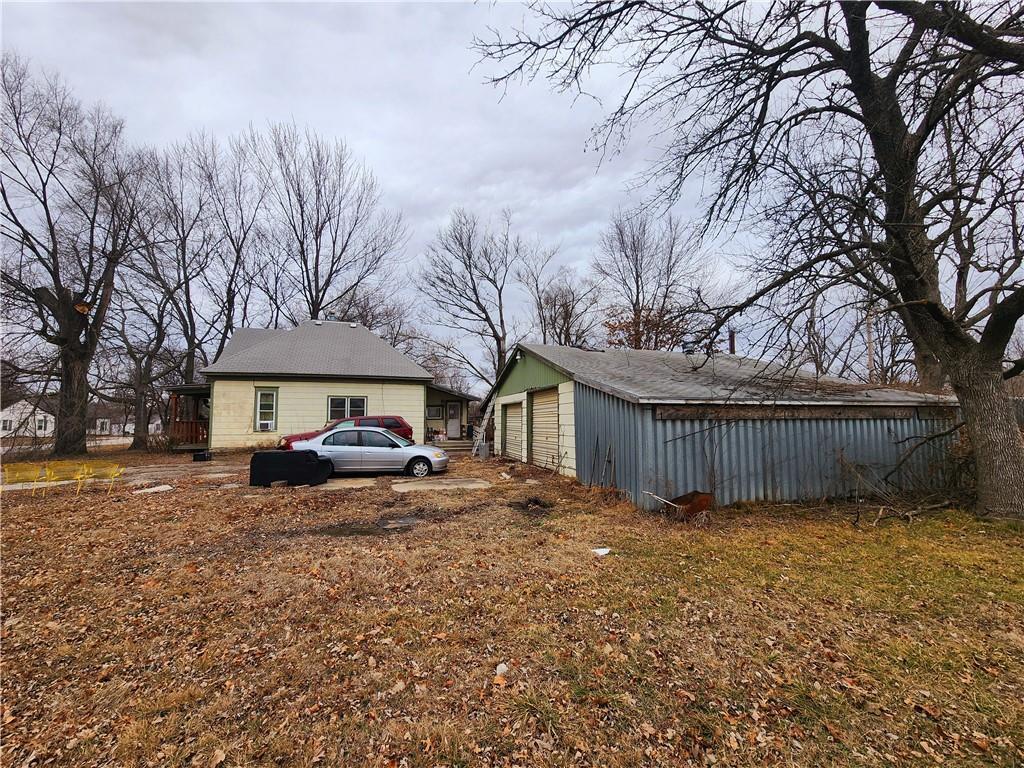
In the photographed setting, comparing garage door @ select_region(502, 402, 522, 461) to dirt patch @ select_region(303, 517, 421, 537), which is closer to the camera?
dirt patch @ select_region(303, 517, 421, 537)

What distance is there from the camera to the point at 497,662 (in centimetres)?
330

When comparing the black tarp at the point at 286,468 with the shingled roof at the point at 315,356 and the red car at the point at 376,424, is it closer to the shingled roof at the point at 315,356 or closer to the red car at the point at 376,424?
the red car at the point at 376,424

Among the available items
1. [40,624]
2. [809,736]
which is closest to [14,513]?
[40,624]

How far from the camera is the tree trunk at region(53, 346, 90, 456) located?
17641 mm

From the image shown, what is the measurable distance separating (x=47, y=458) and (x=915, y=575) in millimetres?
26532

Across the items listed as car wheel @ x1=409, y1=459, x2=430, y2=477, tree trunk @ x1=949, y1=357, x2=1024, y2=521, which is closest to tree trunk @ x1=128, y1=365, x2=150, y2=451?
car wheel @ x1=409, y1=459, x2=430, y2=477

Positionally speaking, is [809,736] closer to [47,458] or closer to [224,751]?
[224,751]

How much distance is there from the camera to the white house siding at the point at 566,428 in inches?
440

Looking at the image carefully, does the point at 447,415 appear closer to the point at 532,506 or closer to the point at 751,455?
the point at 532,506

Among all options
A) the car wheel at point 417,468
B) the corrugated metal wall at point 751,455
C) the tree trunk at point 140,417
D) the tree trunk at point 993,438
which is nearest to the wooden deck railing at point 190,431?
the tree trunk at point 140,417

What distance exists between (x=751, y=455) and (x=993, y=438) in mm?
3401

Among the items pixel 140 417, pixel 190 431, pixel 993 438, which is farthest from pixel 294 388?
pixel 993 438

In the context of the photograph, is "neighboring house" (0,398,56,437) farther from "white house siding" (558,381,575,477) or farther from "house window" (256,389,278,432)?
"white house siding" (558,381,575,477)

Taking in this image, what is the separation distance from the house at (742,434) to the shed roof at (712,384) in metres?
0.03
